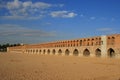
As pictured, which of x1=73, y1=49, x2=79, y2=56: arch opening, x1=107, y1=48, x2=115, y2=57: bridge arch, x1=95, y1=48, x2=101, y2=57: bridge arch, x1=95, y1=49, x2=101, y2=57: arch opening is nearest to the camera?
x1=107, y1=48, x2=115, y2=57: bridge arch

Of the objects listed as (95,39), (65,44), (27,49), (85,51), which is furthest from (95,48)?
(27,49)

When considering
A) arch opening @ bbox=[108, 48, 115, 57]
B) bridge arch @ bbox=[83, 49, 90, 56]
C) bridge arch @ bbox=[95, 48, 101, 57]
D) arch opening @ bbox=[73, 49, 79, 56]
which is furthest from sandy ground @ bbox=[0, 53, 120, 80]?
arch opening @ bbox=[73, 49, 79, 56]

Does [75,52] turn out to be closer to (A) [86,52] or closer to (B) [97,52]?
(A) [86,52]

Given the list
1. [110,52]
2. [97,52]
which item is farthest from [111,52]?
[97,52]

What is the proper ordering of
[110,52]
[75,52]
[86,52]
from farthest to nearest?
[75,52] → [86,52] → [110,52]

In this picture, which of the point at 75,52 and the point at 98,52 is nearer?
the point at 98,52

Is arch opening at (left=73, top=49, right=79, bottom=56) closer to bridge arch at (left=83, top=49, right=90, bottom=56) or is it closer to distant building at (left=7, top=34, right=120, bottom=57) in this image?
distant building at (left=7, top=34, right=120, bottom=57)

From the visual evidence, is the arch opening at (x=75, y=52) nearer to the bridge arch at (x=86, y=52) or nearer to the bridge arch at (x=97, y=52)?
the bridge arch at (x=86, y=52)

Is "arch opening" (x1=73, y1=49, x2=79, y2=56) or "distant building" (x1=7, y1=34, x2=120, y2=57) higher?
"distant building" (x1=7, y1=34, x2=120, y2=57)

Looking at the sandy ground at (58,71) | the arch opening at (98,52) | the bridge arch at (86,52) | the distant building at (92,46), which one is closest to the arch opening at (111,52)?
the distant building at (92,46)

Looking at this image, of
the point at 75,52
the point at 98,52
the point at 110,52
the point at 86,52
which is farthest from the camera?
the point at 75,52

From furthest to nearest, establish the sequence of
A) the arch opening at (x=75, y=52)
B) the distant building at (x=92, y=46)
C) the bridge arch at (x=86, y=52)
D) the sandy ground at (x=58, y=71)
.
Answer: the arch opening at (x=75, y=52) < the bridge arch at (x=86, y=52) < the distant building at (x=92, y=46) < the sandy ground at (x=58, y=71)

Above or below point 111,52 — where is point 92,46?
above

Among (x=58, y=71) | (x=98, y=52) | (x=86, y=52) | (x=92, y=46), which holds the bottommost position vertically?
(x=58, y=71)
